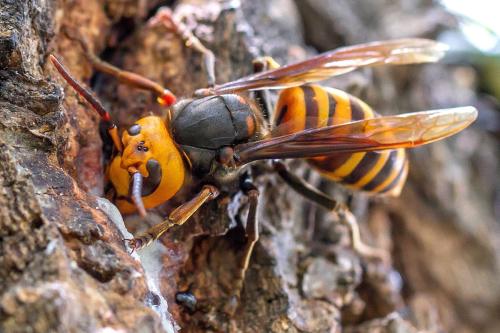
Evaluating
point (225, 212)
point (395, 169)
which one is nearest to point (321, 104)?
point (395, 169)

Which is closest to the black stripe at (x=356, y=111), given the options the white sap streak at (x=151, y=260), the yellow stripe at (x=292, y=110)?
the yellow stripe at (x=292, y=110)

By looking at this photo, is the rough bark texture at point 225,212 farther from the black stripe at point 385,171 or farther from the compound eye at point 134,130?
the black stripe at point 385,171

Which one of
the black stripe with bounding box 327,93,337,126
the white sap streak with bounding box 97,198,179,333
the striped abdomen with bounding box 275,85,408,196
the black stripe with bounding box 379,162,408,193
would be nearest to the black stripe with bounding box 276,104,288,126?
the striped abdomen with bounding box 275,85,408,196

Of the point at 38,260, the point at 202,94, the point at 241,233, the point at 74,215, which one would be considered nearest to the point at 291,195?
the point at 241,233

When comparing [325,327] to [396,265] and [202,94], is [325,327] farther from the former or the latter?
[396,265]

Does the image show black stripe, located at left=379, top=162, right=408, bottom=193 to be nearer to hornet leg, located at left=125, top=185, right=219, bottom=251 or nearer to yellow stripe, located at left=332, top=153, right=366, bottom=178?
yellow stripe, located at left=332, top=153, right=366, bottom=178

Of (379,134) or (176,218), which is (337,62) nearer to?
(379,134)
